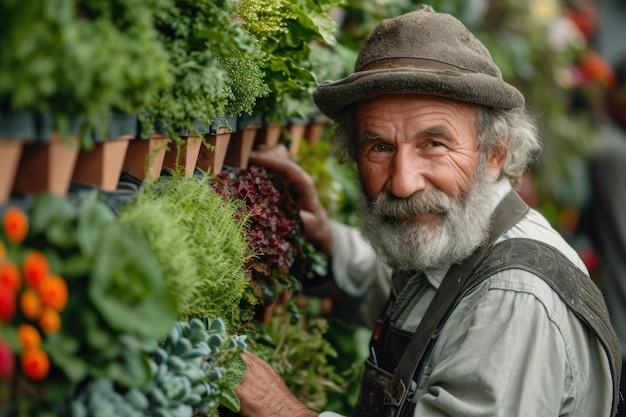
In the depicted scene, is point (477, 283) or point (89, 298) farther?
point (477, 283)

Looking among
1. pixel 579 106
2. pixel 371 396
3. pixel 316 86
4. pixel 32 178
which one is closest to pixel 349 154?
pixel 316 86

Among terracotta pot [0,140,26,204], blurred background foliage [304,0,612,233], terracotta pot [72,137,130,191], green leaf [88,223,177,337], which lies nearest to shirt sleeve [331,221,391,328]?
blurred background foliage [304,0,612,233]

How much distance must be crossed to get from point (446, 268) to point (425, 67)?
0.60 metres

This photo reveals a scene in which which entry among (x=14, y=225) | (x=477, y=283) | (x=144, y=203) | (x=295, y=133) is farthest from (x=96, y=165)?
(x=295, y=133)

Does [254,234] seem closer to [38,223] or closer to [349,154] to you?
[349,154]

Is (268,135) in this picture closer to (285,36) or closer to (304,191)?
(304,191)

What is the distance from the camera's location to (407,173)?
218 cm

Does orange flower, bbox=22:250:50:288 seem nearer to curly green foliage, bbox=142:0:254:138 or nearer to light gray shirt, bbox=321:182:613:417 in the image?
curly green foliage, bbox=142:0:254:138

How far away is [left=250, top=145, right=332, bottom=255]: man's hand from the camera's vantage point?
8.22 ft

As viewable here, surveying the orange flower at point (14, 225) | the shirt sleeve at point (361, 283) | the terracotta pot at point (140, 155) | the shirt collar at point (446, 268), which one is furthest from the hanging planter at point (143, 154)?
the shirt sleeve at point (361, 283)

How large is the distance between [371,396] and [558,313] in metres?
0.66

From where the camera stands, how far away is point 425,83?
207cm

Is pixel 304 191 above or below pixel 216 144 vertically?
below

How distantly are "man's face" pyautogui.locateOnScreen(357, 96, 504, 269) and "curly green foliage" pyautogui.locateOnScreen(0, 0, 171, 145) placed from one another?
3.19 feet
